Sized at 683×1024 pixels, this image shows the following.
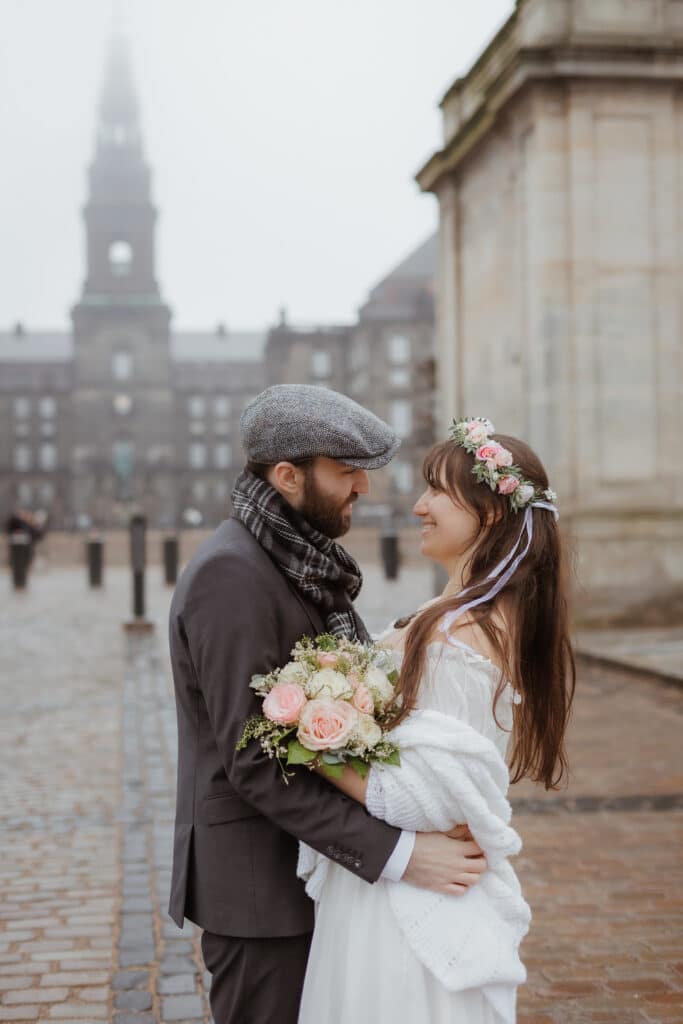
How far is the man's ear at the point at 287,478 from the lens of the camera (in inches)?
95.1

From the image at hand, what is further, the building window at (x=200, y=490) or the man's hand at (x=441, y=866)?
the building window at (x=200, y=490)

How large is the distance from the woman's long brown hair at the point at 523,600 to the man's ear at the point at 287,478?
0.33m

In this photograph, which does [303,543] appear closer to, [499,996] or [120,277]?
[499,996]

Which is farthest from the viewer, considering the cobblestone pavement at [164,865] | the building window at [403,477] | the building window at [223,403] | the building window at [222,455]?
the building window at [223,403]

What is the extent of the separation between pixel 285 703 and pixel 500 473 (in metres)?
0.68

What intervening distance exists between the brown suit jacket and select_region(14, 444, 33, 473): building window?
320 ft

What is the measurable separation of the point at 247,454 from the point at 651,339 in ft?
34.9

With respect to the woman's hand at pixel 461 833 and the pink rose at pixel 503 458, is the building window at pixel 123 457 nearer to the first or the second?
the pink rose at pixel 503 458

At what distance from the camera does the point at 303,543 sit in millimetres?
2418

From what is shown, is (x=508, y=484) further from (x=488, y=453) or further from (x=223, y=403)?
(x=223, y=403)

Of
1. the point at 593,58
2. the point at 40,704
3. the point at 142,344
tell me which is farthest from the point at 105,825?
the point at 142,344

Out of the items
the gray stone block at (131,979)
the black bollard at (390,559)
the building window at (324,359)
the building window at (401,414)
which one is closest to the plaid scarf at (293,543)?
the gray stone block at (131,979)

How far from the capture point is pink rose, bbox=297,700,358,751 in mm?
2170

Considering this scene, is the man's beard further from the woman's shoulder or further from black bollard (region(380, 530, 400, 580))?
black bollard (region(380, 530, 400, 580))
